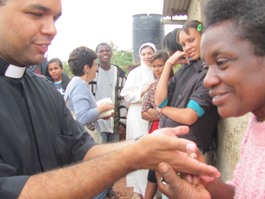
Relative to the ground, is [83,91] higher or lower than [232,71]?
lower

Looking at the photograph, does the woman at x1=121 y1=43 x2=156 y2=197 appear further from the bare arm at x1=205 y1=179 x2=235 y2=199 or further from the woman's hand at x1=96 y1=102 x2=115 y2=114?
the bare arm at x1=205 y1=179 x2=235 y2=199

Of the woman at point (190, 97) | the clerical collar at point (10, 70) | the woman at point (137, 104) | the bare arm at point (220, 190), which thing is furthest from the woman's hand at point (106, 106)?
the bare arm at point (220, 190)

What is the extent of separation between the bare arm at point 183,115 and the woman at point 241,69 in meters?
1.13

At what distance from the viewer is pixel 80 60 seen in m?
3.83

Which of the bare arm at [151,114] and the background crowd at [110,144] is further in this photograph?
the bare arm at [151,114]

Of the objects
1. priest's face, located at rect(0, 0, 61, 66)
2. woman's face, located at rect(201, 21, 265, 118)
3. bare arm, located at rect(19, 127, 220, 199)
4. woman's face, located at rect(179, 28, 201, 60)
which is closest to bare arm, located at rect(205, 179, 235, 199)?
bare arm, located at rect(19, 127, 220, 199)

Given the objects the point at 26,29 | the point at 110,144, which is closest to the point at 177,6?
the point at 110,144

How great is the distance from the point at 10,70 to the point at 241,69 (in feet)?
4.59

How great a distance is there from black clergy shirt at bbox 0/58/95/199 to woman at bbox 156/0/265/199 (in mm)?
809

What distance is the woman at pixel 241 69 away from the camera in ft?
3.46

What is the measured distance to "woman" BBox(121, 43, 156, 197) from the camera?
14.0 feet

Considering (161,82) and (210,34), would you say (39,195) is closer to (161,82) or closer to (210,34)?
(210,34)

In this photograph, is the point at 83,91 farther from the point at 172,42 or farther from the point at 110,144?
the point at 110,144

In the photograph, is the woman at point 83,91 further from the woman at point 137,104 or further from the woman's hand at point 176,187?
the woman's hand at point 176,187
